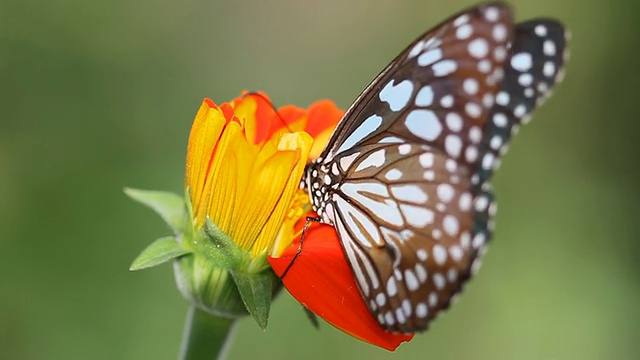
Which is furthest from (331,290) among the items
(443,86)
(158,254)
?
(443,86)

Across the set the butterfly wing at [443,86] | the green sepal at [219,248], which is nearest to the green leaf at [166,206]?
the green sepal at [219,248]

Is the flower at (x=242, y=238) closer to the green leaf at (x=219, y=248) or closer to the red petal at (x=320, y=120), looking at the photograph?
the green leaf at (x=219, y=248)

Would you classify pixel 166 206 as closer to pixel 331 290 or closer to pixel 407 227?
pixel 331 290

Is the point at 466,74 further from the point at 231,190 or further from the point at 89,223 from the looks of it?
the point at 89,223

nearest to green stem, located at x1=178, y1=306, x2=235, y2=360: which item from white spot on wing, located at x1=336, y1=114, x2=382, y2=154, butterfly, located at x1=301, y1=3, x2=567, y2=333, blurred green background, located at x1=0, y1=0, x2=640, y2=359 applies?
butterfly, located at x1=301, y1=3, x2=567, y2=333

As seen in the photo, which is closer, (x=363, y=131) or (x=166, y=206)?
(x=363, y=131)

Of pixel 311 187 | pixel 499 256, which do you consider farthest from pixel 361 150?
pixel 499 256
